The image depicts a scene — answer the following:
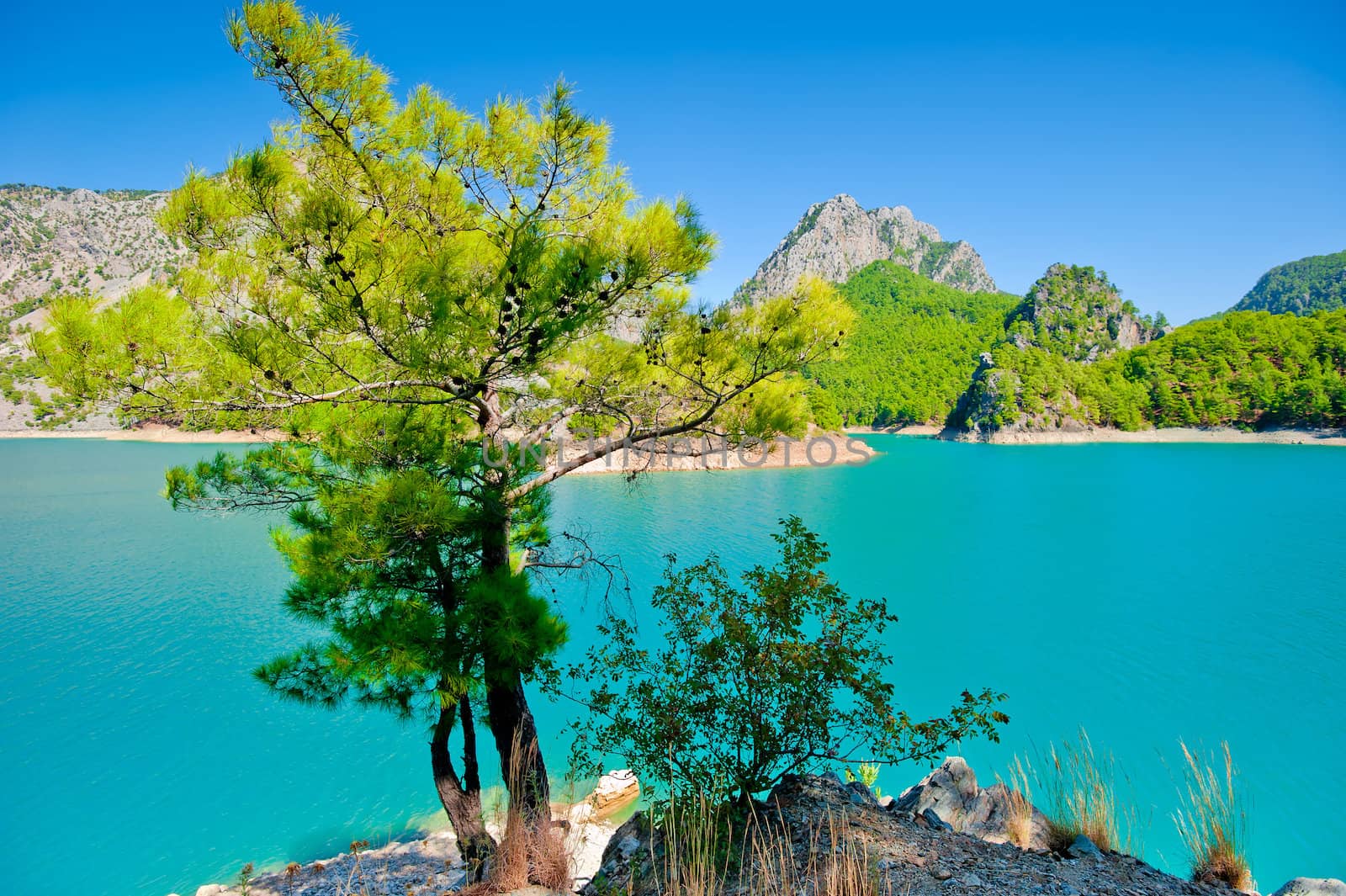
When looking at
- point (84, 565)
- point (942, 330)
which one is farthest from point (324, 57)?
→ point (942, 330)

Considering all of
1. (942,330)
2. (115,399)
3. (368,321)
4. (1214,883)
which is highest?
(942,330)

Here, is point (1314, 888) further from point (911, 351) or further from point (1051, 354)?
point (911, 351)

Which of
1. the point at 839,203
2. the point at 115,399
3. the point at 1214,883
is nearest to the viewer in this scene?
the point at 115,399

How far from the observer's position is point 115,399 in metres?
2.96

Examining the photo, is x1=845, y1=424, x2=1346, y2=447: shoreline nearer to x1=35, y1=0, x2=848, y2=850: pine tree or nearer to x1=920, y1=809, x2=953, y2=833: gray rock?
x1=920, y1=809, x2=953, y2=833: gray rock

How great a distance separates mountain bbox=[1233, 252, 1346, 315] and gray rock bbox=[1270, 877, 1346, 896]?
12707 cm

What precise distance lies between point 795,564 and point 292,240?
2943 millimetres

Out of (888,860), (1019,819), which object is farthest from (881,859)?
(1019,819)

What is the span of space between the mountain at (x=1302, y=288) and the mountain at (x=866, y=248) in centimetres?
4675

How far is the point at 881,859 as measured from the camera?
2.79 meters

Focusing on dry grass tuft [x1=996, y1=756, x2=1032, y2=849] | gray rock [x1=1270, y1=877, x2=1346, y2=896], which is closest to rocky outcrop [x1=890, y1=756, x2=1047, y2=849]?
dry grass tuft [x1=996, y1=756, x2=1032, y2=849]

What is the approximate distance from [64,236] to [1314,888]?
10721 cm

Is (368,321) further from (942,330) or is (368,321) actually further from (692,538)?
(942,330)

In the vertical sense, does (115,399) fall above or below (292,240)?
below
